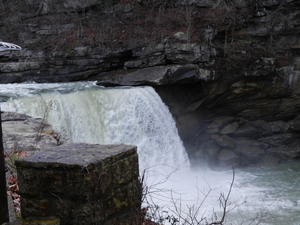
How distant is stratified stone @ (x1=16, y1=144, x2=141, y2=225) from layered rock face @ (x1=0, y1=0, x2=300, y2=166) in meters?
10.7

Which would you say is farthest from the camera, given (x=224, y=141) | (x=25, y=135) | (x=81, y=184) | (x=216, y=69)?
(x=224, y=141)

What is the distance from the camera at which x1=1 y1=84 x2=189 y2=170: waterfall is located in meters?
10.8

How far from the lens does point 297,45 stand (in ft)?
51.1

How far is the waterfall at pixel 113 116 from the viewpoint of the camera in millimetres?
10773

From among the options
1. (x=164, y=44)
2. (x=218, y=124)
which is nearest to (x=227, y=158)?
(x=218, y=124)

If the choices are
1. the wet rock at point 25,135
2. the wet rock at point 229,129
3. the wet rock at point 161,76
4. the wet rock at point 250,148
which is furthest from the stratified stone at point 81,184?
the wet rock at point 250,148

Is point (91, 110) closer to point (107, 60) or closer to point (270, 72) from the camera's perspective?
point (107, 60)

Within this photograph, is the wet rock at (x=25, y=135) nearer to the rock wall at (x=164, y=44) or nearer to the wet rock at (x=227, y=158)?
the rock wall at (x=164, y=44)

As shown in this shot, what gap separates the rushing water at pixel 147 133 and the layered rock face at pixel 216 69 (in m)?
1.29

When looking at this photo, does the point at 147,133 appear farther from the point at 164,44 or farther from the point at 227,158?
the point at 164,44

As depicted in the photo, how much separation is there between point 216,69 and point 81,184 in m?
12.5

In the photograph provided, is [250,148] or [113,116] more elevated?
[113,116]

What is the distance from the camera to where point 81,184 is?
7.86ft

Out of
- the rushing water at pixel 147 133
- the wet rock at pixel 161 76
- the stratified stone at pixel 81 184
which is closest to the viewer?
the stratified stone at pixel 81 184
